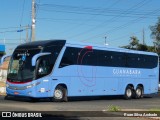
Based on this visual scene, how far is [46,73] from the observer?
24.1 m

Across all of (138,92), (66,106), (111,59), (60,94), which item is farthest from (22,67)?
(138,92)

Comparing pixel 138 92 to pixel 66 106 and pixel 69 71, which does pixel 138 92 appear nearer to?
pixel 69 71

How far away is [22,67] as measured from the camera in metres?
24.1

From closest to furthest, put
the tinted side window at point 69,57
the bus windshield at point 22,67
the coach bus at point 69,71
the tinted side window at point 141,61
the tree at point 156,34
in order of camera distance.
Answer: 1. the bus windshield at point 22,67
2. the coach bus at point 69,71
3. the tinted side window at point 69,57
4. the tinted side window at point 141,61
5. the tree at point 156,34

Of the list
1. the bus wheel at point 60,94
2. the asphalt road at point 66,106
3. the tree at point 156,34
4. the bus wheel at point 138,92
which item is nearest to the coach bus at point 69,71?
the bus wheel at point 60,94

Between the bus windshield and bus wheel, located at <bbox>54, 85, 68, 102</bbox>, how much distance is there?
197cm

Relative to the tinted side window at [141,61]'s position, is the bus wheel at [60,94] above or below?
below

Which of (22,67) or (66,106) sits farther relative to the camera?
(22,67)

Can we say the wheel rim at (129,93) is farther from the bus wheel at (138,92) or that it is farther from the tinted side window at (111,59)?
the tinted side window at (111,59)

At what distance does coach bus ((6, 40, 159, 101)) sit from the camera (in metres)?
23.9

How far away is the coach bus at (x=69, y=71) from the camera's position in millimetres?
23906

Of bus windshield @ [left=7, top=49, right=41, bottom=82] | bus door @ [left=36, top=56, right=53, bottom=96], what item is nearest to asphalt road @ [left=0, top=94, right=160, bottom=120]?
bus door @ [left=36, top=56, right=53, bottom=96]

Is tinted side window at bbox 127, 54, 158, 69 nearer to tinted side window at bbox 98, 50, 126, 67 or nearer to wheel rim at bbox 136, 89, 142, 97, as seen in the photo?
tinted side window at bbox 98, 50, 126, 67

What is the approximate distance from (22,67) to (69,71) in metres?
2.82
